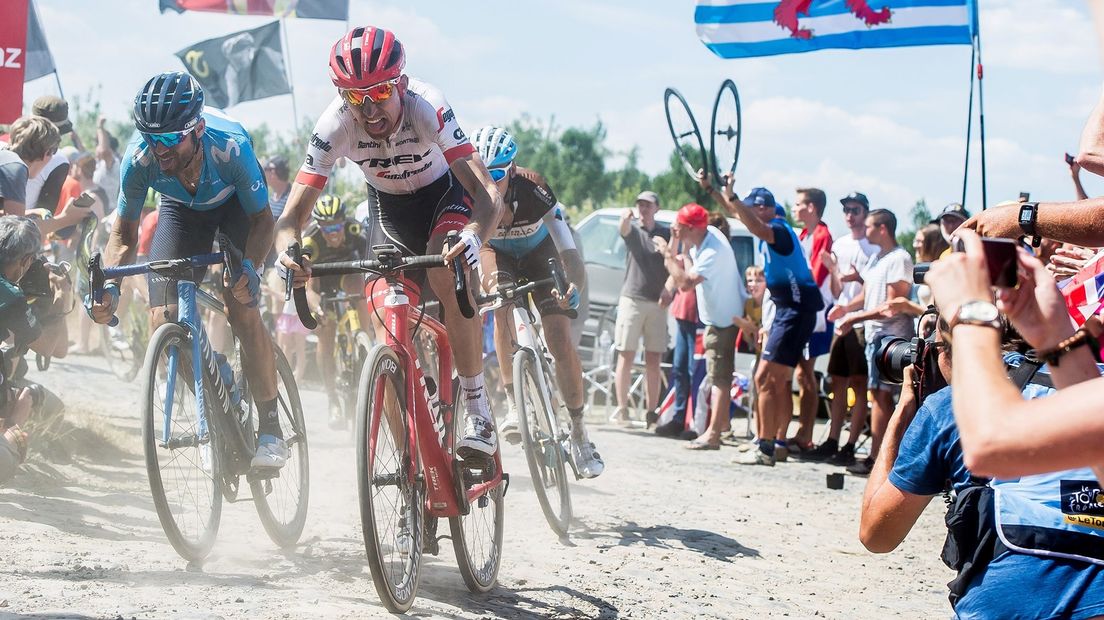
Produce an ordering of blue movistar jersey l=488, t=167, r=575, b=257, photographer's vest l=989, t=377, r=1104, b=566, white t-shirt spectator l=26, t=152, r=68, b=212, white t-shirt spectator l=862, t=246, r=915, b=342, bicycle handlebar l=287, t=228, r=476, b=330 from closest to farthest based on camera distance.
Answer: photographer's vest l=989, t=377, r=1104, b=566 < bicycle handlebar l=287, t=228, r=476, b=330 < blue movistar jersey l=488, t=167, r=575, b=257 < white t-shirt spectator l=26, t=152, r=68, b=212 < white t-shirt spectator l=862, t=246, r=915, b=342

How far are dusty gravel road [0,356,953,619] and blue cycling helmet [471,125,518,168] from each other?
214cm

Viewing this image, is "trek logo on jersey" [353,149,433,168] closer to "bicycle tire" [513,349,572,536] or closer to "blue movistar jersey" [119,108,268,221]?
"blue movistar jersey" [119,108,268,221]

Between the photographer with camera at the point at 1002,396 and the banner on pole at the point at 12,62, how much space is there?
312 inches

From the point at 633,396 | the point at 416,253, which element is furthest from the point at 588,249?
the point at 416,253

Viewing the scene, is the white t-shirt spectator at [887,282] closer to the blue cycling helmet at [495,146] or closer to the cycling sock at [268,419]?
the blue cycling helmet at [495,146]

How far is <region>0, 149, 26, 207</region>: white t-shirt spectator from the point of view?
7086mm

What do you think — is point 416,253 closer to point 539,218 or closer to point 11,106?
point 539,218

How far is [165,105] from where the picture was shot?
5.18 m

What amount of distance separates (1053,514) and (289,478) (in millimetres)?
4393

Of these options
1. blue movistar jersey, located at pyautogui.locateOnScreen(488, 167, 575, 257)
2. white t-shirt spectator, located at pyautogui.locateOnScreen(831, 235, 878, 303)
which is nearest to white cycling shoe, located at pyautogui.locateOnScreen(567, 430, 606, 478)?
blue movistar jersey, located at pyautogui.locateOnScreen(488, 167, 575, 257)

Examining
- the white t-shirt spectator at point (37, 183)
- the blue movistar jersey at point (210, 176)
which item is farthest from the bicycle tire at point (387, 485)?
the white t-shirt spectator at point (37, 183)

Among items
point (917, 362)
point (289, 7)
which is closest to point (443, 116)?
point (917, 362)

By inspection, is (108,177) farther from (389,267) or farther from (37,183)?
(389,267)

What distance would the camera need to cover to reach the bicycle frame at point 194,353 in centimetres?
508
